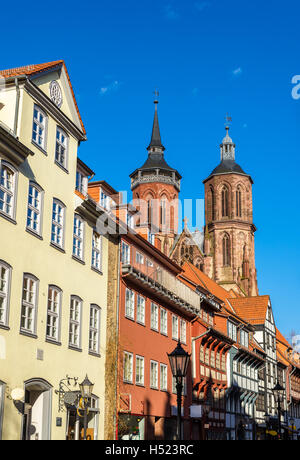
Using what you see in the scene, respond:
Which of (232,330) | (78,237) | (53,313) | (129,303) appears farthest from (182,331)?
(53,313)

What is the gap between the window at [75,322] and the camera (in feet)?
80.8

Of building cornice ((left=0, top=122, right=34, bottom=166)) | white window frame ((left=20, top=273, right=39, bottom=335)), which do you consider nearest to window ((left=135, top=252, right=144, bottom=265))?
white window frame ((left=20, top=273, right=39, bottom=335))

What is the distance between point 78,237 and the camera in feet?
85.1

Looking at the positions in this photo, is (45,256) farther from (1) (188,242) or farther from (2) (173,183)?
(2) (173,183)

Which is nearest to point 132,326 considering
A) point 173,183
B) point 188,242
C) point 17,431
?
point 17,431

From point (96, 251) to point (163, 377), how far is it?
9465 millimetres

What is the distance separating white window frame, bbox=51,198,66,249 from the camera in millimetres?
23953

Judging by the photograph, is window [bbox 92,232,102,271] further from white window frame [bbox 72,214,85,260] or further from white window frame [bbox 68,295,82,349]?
white window frame [bbox 68,295,82,349]

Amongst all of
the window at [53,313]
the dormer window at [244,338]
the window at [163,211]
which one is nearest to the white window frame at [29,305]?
the window at [53,313]

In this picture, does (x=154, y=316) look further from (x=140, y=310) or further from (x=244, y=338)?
(x=244, y=338)

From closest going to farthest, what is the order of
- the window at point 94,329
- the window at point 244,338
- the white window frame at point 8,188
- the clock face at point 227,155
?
the white window frame at point 8,188
the window at point 94,329
the window at point 244,338
the clock face at point 227,155

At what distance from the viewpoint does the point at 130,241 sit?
3125 centimetres

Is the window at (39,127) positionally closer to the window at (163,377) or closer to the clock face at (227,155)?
the window at (163,377)

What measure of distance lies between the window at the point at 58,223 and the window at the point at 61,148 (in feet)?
5.43
